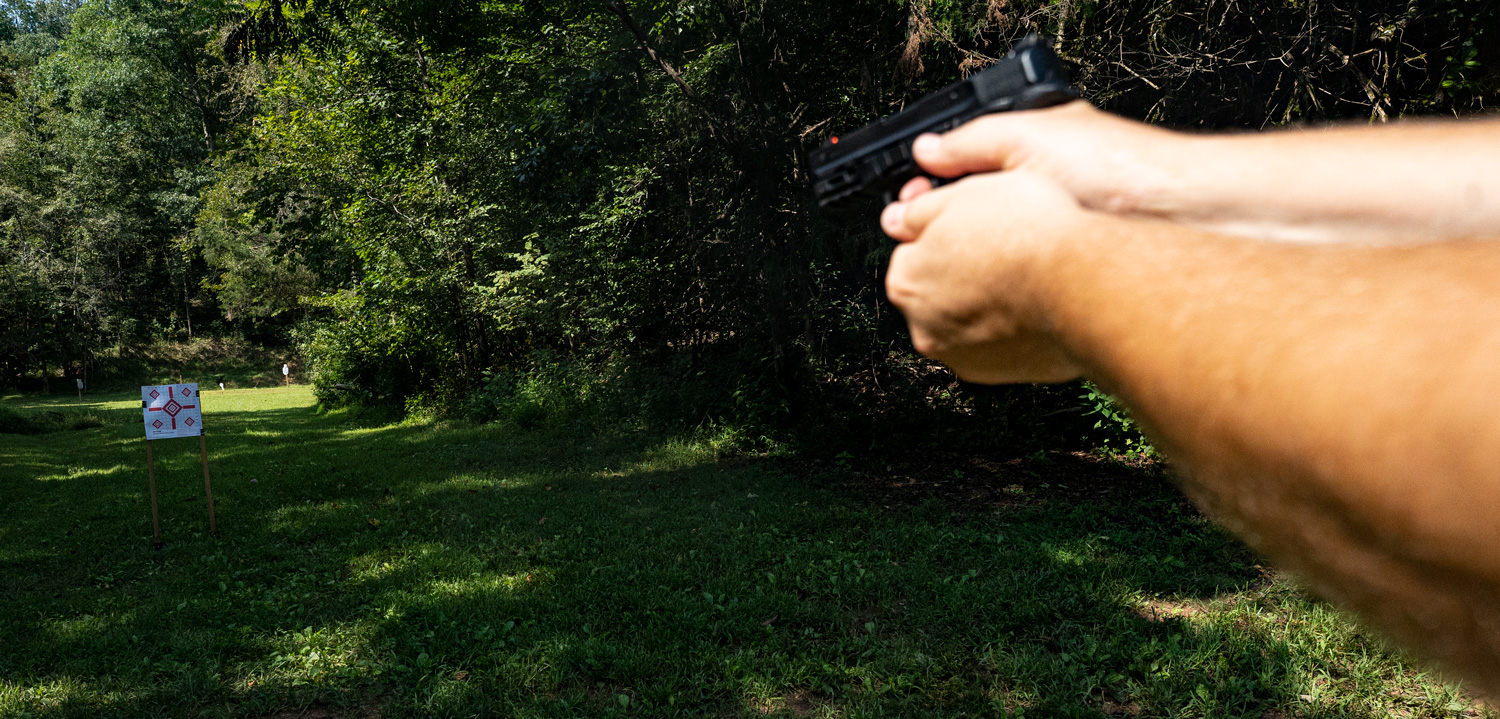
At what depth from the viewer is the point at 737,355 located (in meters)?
10.1

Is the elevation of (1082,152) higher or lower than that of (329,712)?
higher

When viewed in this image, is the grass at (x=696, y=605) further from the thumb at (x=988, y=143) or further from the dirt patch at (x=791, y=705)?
the thumb at (x=988, y=143)

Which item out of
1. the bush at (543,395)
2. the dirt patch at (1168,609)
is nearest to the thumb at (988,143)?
the dirt patch at (1168,609)

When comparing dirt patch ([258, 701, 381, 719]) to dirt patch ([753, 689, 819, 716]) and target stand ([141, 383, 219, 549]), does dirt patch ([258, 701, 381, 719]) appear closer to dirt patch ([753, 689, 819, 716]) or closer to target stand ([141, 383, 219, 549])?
dirt patch ([753, 689, 819, 716])

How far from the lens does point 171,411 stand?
7879 millimetres

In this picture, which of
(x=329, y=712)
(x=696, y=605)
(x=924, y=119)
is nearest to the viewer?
(x=924, y=119)

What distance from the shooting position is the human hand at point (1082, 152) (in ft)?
2.65

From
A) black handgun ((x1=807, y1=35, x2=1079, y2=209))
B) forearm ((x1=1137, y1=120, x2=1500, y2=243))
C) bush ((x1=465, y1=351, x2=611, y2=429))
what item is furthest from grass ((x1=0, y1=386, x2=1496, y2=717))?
bush ((x1=465, y1=351, x2=611, y2=429))

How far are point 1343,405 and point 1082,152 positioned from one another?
467 mm

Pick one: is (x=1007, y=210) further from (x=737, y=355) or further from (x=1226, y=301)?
(x=737, y=355)

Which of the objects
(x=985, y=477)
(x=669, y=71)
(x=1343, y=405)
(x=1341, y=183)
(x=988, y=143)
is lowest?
(x=985, y=477)

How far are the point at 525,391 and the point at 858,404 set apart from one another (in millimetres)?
6885

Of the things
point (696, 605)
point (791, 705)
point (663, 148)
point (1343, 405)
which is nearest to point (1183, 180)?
point (1343, 405)

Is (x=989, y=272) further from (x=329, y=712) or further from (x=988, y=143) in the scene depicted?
(x=329, y=712)
